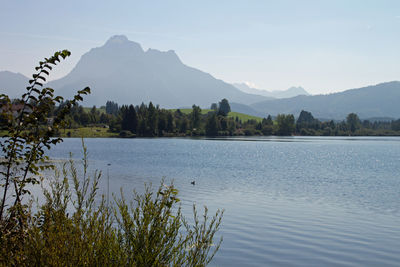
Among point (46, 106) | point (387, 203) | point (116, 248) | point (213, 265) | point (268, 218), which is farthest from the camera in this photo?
point (387, 203)

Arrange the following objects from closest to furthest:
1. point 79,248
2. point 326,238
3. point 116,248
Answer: point 79,248 → point 116,248 → point 326,238

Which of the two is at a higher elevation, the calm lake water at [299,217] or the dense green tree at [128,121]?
the dense green tree at [128,121]

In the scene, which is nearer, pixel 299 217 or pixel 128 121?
pixel 299 217

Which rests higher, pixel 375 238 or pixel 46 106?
pixel 46 106

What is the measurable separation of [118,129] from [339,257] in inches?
7423

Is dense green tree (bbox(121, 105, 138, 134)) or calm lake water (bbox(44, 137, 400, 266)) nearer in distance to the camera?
calm lake water (bbox(44, 137, 400, 266))

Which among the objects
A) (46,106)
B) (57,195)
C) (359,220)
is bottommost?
(359,220)

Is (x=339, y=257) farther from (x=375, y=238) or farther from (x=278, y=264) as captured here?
(x=375, y=238)

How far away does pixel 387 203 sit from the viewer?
33031mm

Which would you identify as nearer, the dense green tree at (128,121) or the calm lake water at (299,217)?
the calm lake water at (299,217)

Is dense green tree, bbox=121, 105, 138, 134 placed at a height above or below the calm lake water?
above

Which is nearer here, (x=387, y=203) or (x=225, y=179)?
(x=387, y=203)

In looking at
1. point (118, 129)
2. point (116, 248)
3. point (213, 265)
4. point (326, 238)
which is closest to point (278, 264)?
point (213, 265)

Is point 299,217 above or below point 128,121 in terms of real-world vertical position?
below
